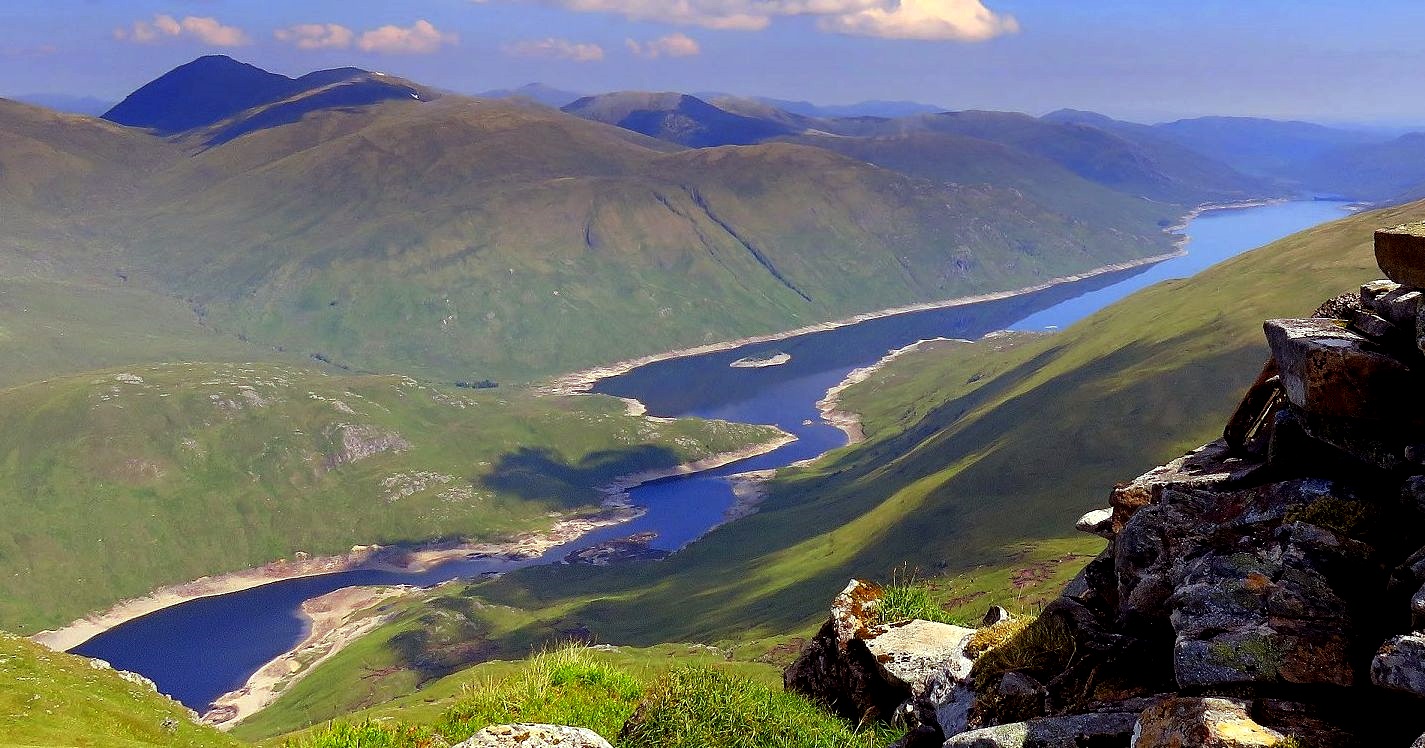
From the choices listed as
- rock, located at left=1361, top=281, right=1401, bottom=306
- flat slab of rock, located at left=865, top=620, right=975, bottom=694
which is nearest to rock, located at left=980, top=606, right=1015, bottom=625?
flat slab of rock, located at left=865, top=620, right=975, bottom=694

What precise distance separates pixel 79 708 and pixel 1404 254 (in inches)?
3588

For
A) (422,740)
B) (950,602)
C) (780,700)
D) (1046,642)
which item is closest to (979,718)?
(1046,642)

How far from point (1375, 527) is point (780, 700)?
12.9 m

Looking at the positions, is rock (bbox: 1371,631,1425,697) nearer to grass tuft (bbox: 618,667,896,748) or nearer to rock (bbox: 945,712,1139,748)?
rock (bbox: 945,712,1139,748)

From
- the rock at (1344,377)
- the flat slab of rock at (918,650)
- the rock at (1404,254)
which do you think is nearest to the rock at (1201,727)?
the flat slab of rock at (918,650)

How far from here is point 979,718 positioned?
1867 centimetres

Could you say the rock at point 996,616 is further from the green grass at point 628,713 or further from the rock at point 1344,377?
the rock at point 1344,377

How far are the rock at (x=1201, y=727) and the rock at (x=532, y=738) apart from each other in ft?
32.3

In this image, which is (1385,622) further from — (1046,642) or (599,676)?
(599,676)

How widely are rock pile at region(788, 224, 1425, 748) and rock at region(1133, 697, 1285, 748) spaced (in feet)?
0.09

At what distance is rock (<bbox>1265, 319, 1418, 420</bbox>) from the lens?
1744 cm

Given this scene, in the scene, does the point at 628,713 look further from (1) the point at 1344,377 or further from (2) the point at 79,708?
(2) the point at 79,708

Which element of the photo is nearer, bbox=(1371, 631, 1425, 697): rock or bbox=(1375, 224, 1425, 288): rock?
bbox=(1371, 631, 1425, 697): rock

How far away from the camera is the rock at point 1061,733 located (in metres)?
16.3
